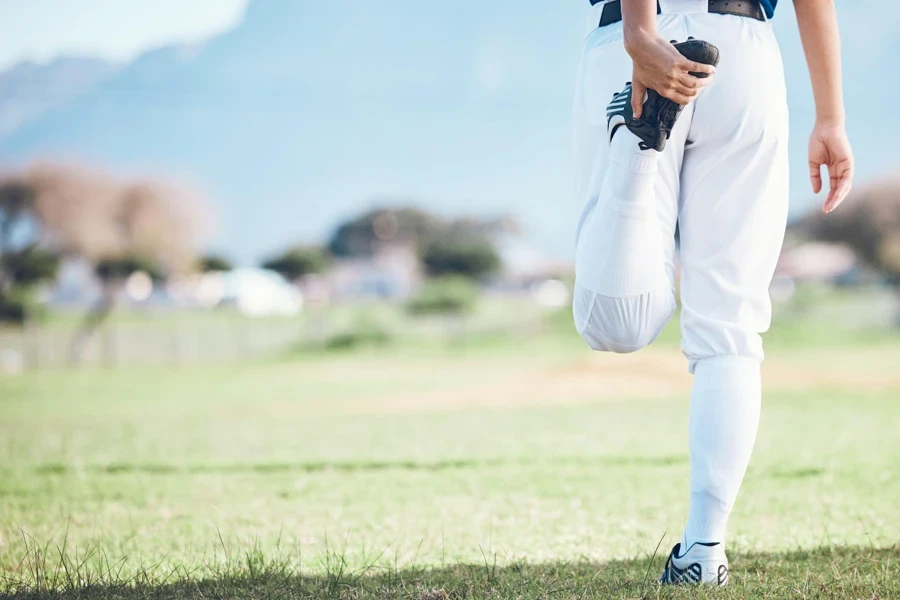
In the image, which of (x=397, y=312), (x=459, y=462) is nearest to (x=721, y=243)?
(x=459, y=462)

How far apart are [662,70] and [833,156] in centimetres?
65

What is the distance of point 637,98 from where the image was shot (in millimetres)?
1576

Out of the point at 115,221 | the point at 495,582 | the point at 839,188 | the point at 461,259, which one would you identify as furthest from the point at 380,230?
the point at 495,582

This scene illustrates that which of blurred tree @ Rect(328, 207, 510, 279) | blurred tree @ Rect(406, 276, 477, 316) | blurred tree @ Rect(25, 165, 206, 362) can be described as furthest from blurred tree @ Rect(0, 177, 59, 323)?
blurred tree @ Rect(328, 207, 510, 279)

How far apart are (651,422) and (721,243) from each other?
4569mm

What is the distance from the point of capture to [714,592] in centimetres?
165

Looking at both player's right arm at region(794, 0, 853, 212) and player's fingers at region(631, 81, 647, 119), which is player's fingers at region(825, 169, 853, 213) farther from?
player's fingers at region(631, 81, 647, 119)

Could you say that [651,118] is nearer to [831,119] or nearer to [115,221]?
[831,119]

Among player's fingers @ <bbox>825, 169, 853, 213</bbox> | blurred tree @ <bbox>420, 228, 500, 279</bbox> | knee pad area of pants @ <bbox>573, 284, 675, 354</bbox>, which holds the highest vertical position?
player's fingers @ <bbox>825, 169, 853, 213</bbox>

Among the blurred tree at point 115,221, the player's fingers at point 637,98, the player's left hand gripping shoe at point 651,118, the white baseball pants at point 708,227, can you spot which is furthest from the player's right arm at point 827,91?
the blurred tree at point 115,221

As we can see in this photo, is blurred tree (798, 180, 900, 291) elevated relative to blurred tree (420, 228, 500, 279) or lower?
elevated

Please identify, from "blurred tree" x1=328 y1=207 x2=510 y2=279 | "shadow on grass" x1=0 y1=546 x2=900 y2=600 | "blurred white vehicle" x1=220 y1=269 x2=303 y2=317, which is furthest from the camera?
"blurred tree" x1=328 y1=207 x2=510 y2=279

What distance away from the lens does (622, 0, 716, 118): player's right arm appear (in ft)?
4.91

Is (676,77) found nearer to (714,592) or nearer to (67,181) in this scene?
(714,592)
